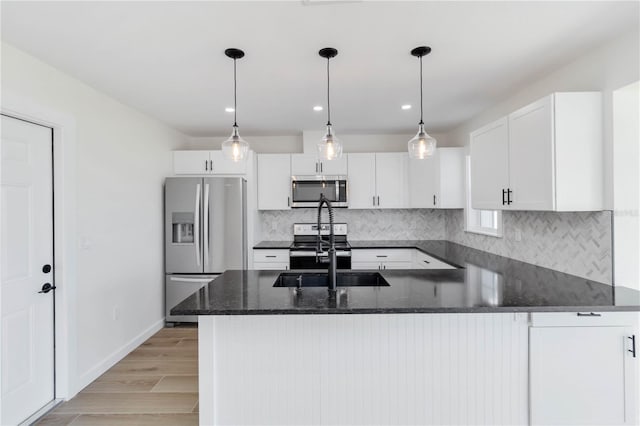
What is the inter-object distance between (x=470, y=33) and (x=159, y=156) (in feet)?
11.0

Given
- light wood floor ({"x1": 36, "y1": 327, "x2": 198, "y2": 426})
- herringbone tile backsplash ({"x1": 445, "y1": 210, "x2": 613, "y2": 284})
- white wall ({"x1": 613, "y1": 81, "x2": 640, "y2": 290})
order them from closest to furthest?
white wall ({"x1": 613, "y1": 81, "x2": 640, "y2": 290})
herringbone tile backsplash ({"x1": 445, "y1": 210, "x2": 613, "y2": 284})
light wood floor ({"x1": 36, "y1": 327, "x2": 198, "y2": 426})

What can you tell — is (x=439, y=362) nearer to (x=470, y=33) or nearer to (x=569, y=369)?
(x=569, y=369)

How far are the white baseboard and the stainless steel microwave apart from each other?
2141mm

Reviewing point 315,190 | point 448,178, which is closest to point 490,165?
point 448,178

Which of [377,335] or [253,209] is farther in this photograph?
[253,209]

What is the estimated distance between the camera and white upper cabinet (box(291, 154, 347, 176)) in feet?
14.6

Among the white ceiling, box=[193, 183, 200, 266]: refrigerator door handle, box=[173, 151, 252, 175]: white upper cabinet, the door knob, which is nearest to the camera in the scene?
the white ceiling

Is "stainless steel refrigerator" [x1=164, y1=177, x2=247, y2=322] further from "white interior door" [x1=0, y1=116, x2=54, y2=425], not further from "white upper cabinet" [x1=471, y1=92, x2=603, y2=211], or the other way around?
"white upper cabinet" [x1=471, y1=92, x2=603, y2=211]

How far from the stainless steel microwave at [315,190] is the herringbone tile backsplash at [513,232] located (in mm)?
435

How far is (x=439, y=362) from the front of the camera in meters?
1.79

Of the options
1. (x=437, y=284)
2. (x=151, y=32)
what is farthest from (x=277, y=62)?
(x=437, y=284)

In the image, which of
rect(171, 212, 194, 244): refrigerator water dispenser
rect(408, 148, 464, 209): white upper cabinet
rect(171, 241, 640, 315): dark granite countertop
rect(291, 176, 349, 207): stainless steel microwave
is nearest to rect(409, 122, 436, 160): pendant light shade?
rect(171, 241, 640, 315): dark granite countertop

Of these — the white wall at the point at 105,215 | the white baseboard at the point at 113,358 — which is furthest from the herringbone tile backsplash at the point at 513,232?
the white baseboard at the point at 113,358

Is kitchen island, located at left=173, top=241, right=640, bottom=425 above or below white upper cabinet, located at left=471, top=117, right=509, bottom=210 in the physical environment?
below
